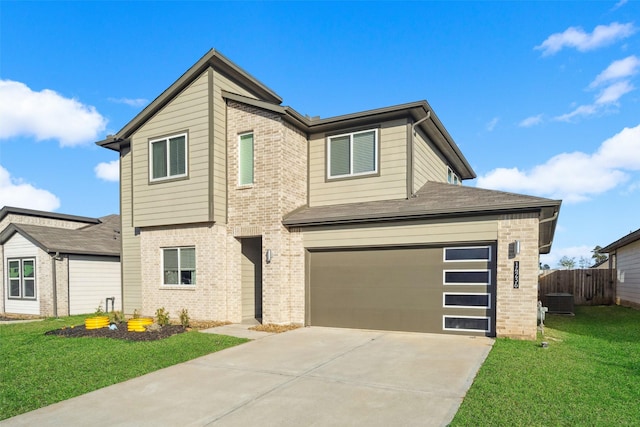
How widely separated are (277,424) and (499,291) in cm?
673

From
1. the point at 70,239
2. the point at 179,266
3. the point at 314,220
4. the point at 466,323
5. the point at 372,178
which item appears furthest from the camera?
the point at 70,239

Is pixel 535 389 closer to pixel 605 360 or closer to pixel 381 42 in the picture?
pixel 605 360

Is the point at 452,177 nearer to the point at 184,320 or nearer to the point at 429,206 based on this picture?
the point at 429,206

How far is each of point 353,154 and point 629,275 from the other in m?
14.5

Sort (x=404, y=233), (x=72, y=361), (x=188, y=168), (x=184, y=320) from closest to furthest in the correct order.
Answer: (x=72, y=361) < (x=404, y=233) < (x=184, y=320) < (x=188, y=168)

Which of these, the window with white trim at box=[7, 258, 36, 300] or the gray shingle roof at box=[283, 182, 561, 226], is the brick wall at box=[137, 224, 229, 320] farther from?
the window with white trim at box=[7, 258, 36, 300]

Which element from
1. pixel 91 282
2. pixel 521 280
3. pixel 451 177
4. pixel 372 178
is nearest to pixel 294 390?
pixel 521 280

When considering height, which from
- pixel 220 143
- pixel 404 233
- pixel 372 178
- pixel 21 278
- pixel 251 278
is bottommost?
pixel 21 278

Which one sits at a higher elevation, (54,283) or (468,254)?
(468,254)

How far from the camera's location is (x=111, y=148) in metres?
16.0

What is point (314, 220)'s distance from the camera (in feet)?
37.8

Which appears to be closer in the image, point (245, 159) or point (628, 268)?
point (245, 159)

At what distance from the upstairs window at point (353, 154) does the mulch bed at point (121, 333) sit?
6585 mm

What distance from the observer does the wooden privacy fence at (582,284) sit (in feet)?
65.3
